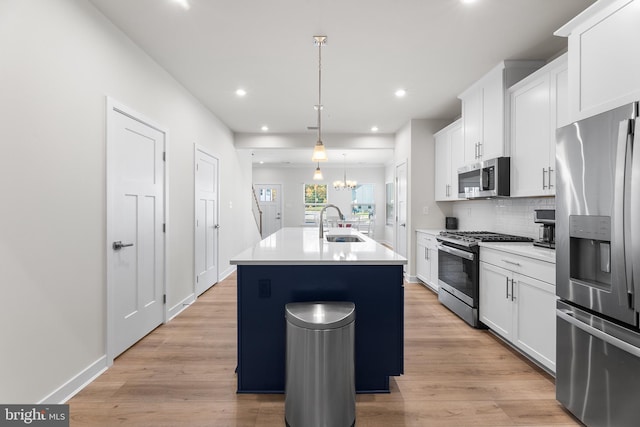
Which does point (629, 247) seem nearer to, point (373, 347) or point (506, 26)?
point (373, 347)

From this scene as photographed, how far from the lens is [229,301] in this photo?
14.1ft

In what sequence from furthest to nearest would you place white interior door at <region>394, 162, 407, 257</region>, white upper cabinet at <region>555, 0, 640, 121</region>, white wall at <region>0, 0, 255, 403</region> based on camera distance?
white interior door at <region>394, 162, 407, 257</region>
white wall at <region>0, 0, 255, 403</region>
white upper cabinet at <region>555, 0, 640, 121</region>

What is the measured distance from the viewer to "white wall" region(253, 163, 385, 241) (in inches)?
435

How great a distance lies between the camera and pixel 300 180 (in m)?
11.0

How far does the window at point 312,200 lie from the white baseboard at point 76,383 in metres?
8.87

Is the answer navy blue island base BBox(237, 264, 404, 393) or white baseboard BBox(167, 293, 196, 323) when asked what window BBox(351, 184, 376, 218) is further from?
navy blue island base BBox(237, 264, 404, 393)

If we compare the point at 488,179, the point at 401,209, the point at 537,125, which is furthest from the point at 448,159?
the point at 537,125

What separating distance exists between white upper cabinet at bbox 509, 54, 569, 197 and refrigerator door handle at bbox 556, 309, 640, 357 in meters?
1.22

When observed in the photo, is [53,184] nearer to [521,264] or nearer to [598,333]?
[598,333]

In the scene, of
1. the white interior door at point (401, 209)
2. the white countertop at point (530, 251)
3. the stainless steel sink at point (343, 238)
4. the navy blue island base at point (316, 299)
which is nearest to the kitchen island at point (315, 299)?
the navy blue island base at point (316, 299)

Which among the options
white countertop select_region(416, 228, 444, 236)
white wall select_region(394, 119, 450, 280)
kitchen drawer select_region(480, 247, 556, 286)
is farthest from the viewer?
white wall select_region(394, 119, 450, 280)

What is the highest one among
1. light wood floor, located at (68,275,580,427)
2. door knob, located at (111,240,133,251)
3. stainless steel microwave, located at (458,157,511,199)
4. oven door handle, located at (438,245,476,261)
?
stainless steel microwave, located at (458,157,511,199)

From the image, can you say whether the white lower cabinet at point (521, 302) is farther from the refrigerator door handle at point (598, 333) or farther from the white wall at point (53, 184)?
the white wall at point (53, 184)

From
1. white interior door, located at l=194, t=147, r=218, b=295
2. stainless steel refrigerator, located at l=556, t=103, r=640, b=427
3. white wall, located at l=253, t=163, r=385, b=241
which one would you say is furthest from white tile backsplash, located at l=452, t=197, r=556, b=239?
white wall, located at l=253, t=163, r=385, b=241
